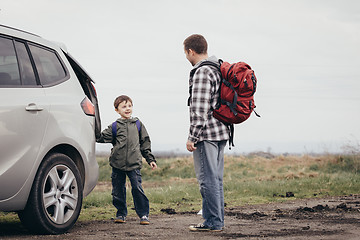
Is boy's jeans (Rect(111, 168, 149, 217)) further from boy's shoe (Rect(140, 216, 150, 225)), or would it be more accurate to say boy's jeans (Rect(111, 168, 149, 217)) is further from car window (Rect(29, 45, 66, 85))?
car window (Rect(29, 45, 66, 85))

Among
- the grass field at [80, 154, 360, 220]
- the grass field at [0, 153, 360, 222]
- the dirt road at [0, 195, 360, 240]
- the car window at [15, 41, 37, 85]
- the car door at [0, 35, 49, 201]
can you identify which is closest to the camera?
the car door at [0, 35, 49, 201]

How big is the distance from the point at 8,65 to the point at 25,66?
0.27 metres

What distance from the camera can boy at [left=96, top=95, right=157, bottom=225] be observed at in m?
6.80

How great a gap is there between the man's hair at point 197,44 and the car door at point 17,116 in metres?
1.70

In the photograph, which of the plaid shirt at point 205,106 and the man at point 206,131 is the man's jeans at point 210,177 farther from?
the plaid shirt at point 205,106

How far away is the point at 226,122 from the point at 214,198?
2.77 ft

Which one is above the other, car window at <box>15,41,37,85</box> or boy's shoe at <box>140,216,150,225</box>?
car window at <box>15,41,37,85</box>

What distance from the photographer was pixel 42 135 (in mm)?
5562

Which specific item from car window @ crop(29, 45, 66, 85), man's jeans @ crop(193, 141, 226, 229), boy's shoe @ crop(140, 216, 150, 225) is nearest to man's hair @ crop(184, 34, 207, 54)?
man's jeans @ crop(193, 141, 226, 229)

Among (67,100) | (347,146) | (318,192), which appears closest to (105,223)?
(67,100)

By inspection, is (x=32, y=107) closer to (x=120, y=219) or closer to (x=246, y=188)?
(x=120, y=219)

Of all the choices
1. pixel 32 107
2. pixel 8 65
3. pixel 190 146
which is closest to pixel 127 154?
pixel 190 146

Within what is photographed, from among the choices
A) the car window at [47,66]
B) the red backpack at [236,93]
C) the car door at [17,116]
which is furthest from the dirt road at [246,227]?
the car window at [47,66]

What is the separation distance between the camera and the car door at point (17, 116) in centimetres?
517
